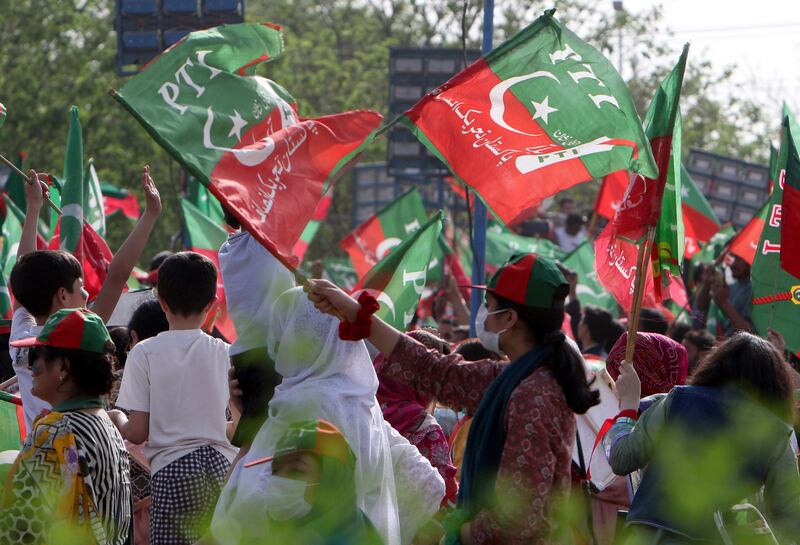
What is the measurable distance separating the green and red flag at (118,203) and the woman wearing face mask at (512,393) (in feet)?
33.2

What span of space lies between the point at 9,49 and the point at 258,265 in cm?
2180

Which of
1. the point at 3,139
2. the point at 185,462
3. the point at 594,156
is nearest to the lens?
the point at 185,462

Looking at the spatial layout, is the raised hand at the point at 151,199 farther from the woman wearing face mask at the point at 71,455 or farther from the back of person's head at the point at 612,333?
the back of person's head at the point at 612,333

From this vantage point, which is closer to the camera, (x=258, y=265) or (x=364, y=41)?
(x=258, y=265)

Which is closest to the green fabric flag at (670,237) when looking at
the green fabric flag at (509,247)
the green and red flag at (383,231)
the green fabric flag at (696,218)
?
the green and red flag at (383,231)

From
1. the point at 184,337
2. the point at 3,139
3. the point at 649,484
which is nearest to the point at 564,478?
the point at 649,484

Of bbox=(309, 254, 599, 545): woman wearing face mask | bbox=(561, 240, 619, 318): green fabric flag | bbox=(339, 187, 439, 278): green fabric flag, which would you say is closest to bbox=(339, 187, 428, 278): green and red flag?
bbox=(339, 187, 439, 278): green fabric flag

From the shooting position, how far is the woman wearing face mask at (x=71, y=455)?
3.59 meters

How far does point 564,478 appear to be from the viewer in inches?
142

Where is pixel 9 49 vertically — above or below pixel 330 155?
below

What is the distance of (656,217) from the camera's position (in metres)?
5.08

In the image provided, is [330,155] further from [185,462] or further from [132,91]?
[185,462]

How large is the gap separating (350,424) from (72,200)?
9.34ft

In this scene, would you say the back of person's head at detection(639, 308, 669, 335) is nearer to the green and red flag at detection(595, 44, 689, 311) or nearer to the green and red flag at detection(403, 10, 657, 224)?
the green and red flag at detection(595, 44, 689, 311)
